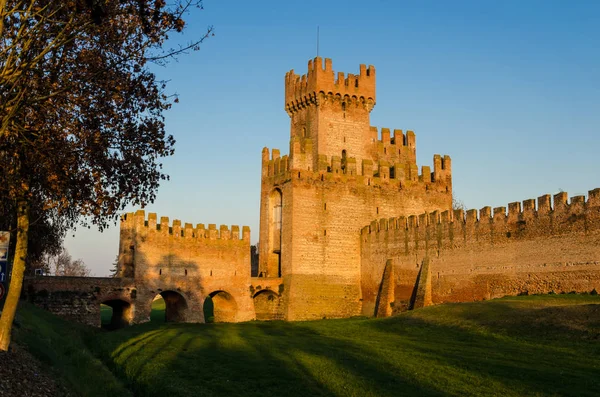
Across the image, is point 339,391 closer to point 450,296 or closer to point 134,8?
point 134,8

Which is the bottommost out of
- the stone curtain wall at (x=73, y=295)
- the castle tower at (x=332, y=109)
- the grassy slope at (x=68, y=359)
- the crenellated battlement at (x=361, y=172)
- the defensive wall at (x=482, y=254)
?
the grassy slope at (x=68, y=359)

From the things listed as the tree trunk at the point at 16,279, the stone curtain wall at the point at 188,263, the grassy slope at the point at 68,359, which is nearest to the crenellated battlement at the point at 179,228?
the stone curtain wall at the point at 188,263

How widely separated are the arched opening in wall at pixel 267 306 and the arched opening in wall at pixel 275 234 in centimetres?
167

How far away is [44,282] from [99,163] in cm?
2339

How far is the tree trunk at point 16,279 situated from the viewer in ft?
48.2

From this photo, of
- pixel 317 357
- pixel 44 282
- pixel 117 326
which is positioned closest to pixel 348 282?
pixel 117 326

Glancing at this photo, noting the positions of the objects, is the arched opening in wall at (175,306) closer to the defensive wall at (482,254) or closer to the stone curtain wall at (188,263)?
the stone curtain wall at (188,263)

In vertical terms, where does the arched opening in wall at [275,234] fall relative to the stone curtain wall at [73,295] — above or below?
above

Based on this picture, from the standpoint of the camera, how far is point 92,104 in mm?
13227

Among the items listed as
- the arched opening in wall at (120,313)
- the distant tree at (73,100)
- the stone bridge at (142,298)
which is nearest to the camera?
the distant tree at (73,100)

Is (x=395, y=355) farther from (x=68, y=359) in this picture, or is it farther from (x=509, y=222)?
(x=509, y=222)

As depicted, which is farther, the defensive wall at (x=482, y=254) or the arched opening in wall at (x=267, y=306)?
the arched opening in wall at (x=267, y=306)

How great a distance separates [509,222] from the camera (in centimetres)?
3100

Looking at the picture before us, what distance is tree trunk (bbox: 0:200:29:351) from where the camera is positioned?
1469 centimetres
